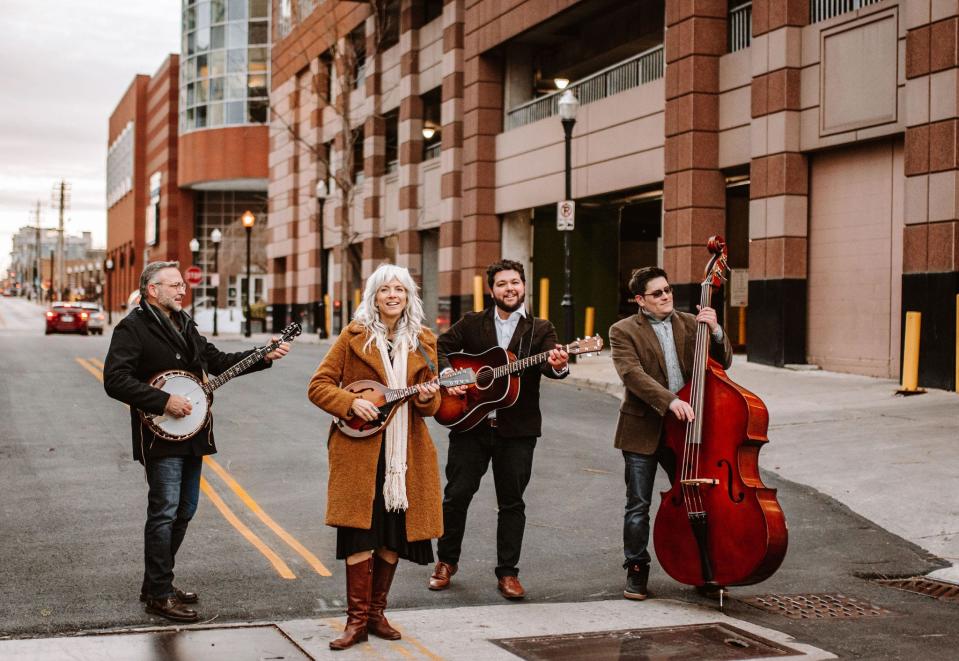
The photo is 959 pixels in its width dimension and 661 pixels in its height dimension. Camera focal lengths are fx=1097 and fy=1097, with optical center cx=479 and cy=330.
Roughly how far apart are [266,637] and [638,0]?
2254cm

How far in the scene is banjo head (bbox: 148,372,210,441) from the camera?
20.2 ft

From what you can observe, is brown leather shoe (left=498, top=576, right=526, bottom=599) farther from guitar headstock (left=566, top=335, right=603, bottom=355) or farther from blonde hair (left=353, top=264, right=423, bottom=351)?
blonde hair (left=353, top=264, right=423, bottom=351)

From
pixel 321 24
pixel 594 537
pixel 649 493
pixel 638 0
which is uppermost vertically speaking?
pixel 321 24

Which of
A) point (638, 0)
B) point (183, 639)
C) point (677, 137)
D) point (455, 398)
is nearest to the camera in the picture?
point (183, 639)

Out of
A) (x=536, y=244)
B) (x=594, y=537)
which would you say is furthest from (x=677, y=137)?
(x=594, y=537)

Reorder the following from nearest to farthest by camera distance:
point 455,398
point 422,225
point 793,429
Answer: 1. point 455,398
2. point 793,429
3. point 422,225

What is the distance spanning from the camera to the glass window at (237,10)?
6656 centimetres

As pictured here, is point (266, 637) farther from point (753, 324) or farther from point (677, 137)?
point (677, 137)

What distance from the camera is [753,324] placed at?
2011 cm

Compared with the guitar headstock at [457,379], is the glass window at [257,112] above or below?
above

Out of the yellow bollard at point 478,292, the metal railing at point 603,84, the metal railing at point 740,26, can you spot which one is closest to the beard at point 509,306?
the metal railing at point 740,26

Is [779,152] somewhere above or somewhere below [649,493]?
above

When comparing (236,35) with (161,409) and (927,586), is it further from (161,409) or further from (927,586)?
(927,586)

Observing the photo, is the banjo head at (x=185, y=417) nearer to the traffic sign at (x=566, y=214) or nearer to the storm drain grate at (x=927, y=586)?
the storm drain grate at (x=927, y=586)
